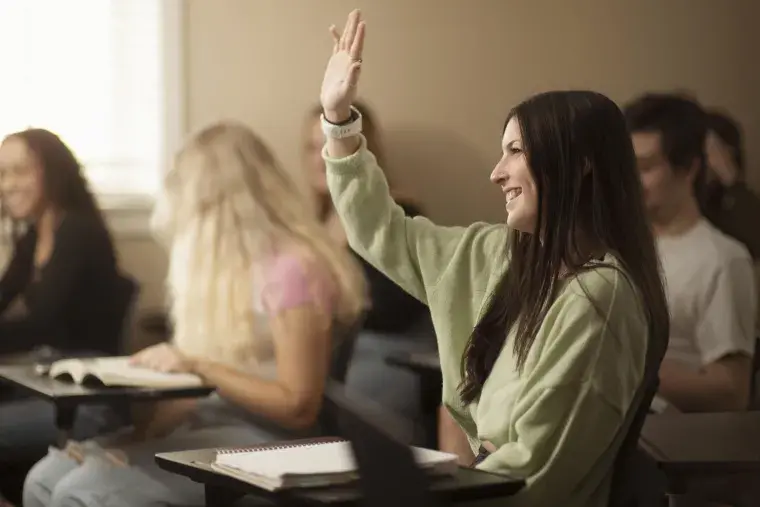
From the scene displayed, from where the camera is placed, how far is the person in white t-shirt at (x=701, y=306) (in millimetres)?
1863

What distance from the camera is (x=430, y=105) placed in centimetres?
196

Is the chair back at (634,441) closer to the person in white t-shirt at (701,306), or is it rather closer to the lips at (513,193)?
the lips at (513,193)

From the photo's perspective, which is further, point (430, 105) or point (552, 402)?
point (430, 105)

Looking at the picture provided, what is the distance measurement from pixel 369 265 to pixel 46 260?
53cm

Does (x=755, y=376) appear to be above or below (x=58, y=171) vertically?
below

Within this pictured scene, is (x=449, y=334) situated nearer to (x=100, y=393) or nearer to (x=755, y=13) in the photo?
(x=100, y=393)

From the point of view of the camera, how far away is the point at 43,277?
1.75 metres

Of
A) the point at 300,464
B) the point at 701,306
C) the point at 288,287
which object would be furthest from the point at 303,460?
the point at 701,306

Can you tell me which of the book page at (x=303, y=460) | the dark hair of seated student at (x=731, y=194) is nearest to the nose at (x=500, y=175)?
the book page at (x=303, y=460)

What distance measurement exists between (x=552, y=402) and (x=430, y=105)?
38.4 inches

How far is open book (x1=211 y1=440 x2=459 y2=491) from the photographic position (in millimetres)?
962

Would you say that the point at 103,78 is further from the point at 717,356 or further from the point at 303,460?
the point at 717,356

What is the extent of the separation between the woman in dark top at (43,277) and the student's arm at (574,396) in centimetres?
89

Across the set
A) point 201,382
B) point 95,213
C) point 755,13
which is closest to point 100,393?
point 201,382
